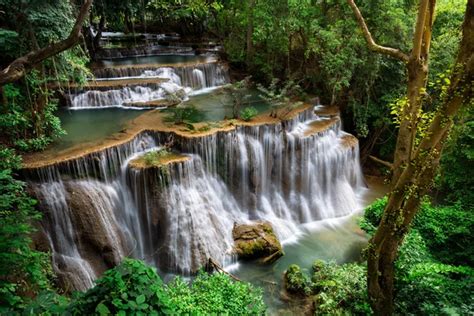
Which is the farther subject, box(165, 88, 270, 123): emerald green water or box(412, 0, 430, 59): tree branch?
box(165, 88, 270, 123): emerald green water

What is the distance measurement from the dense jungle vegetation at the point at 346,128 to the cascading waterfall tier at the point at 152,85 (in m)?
1.55

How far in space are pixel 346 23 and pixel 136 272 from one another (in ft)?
36.6

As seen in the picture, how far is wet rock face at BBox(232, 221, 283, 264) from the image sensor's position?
28.9 ft

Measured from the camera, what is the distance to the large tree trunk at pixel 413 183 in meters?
4.22

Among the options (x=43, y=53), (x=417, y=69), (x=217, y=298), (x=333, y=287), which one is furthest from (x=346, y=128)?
(x=43, y=53)

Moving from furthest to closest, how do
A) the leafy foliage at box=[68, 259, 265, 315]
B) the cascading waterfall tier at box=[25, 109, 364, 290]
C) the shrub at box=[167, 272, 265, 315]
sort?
the cascading waterfall tier at box=[25, 109, 364, 290] < the shrub at box=[167, 272, 265, 315] < the leafy foliage at box=[68, 259, 265, 315]

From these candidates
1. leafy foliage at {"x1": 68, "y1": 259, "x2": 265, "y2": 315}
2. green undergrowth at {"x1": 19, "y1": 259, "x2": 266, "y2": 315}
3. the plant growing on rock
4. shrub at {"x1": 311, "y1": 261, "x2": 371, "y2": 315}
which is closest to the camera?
green undergrowth at {"x1": 19, "y1": 259, "x2": 266, "y2": 315}

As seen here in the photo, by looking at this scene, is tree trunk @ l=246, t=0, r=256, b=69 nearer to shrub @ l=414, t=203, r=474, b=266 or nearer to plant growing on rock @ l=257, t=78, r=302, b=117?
plant growing on rock @ l=257, t=78, r=302, b=117

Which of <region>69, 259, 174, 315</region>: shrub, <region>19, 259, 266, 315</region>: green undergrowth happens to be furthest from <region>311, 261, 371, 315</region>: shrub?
<region>69, 259, 174, 315</region>: shrub

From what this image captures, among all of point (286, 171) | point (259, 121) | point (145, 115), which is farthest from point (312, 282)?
point (145, 115)

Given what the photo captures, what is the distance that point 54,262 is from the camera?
7.00 metres

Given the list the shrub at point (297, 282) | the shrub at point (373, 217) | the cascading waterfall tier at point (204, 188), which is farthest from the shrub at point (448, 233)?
the cascading waterfall tier at point (204, 188)

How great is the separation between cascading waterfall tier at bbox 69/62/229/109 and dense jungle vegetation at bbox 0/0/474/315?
5.09ft

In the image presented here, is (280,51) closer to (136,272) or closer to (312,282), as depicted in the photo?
(312,282)
